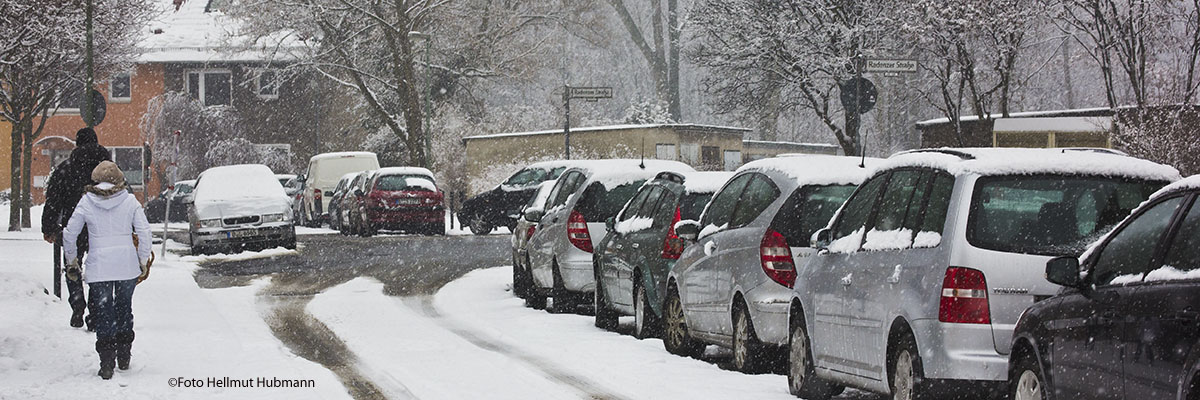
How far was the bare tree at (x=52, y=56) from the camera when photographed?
104 feet

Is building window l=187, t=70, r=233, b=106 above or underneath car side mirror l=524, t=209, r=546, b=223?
above

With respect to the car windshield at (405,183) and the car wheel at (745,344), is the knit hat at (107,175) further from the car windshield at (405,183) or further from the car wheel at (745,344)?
the car windshield at (405,183)

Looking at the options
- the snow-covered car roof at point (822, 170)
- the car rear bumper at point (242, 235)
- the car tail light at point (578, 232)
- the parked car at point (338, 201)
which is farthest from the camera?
the parked car at point (338, 201)

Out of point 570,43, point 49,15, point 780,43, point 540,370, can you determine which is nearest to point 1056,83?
point 570,43

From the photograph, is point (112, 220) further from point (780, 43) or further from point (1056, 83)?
point (1056, 83)

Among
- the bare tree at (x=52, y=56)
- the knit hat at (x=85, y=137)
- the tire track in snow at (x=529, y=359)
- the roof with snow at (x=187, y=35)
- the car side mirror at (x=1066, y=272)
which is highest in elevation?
the roof with snow at (x=187, y=35)

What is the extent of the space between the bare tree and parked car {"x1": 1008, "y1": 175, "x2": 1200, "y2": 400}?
24.7 meters

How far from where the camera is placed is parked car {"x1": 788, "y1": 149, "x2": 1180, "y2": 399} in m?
7.98

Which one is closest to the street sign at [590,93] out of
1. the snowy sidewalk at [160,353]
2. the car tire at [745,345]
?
the snowy sidewalk at [160,353]

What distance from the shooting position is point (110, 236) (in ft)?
38.3

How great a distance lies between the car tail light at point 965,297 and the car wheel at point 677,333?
4.91m

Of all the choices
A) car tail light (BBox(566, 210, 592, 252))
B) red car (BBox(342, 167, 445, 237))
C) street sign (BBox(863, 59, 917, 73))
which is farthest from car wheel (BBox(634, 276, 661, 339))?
red car (BBox(342, 167, 445, 237))

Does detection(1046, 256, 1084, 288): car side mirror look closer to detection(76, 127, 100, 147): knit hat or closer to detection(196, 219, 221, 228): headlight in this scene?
detection(76, 127, 100, 147): knit hat

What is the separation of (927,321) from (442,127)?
157 ft
